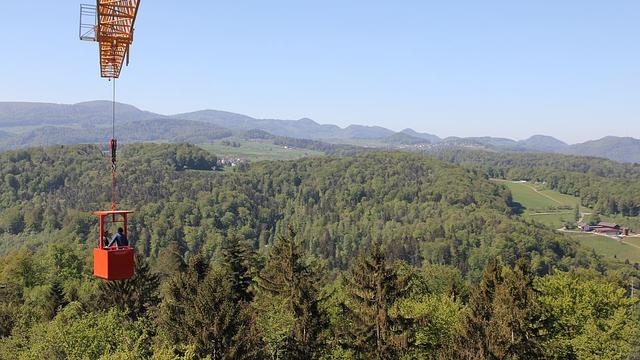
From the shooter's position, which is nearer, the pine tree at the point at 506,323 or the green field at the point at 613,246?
the pine tree at the point at 506,323

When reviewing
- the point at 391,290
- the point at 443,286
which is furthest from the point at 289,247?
the point at 443,286

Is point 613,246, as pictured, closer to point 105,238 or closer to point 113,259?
point 105,238

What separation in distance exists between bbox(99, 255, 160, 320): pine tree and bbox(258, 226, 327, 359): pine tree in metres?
13.5

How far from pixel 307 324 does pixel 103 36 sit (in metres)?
24.1

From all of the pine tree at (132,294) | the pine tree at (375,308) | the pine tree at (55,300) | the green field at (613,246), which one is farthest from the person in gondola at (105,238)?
the green field at (613,246)

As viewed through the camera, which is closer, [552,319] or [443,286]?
[552,319]

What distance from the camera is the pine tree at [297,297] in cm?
3597

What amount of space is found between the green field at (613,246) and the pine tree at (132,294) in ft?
526

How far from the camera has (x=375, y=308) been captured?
35250mm

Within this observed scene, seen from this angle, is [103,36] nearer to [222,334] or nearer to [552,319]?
[222,334]

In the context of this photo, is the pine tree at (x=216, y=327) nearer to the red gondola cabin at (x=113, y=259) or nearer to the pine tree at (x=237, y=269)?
the pine tree at (x=237, y=269)

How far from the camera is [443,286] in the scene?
70.8 metres

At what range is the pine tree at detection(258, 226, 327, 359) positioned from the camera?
36.0 meters

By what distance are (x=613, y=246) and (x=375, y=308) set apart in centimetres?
18016
